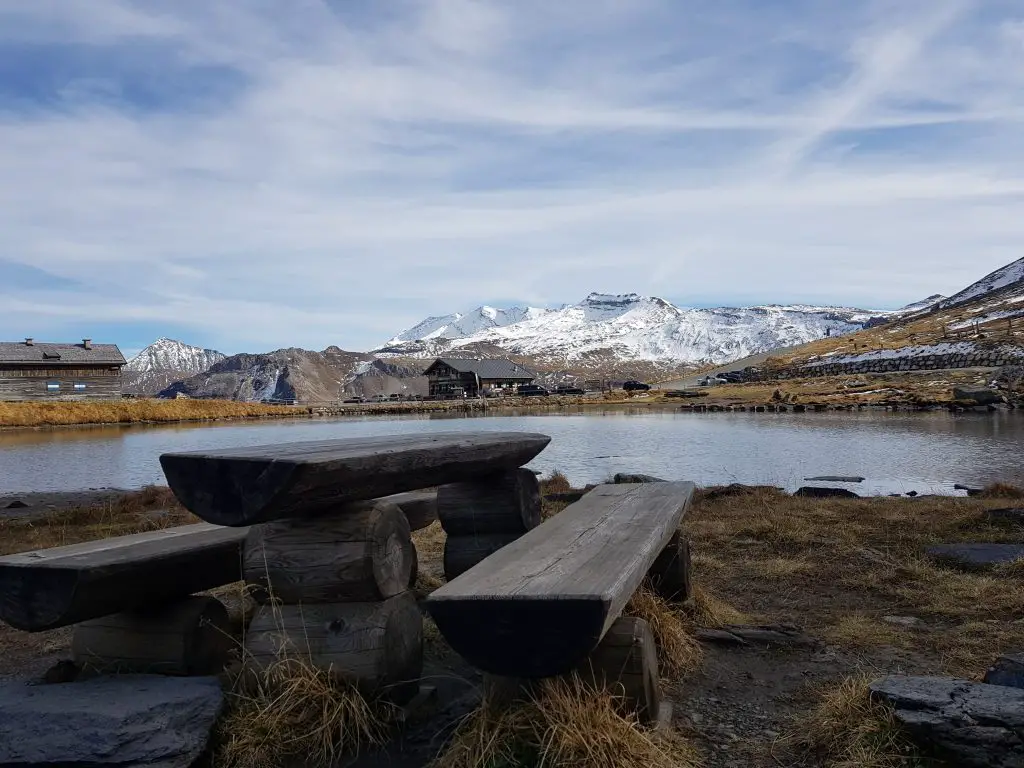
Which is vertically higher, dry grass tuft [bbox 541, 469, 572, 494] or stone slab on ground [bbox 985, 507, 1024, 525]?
stone slab on ground [bbox 985, 507, 1024, 525]

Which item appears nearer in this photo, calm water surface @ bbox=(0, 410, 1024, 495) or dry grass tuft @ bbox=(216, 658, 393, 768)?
dry grass tuft @ bbox=(216, 658, 393, 768)

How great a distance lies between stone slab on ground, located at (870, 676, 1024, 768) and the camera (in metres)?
3.12

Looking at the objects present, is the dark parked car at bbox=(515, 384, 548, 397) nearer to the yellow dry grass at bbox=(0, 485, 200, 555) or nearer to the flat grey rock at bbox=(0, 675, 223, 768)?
the yellow dry grass at bbox=(0, 485, 200, 555)

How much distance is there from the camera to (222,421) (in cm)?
5897

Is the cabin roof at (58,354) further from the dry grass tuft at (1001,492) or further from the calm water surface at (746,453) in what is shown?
the dry grass tuft at (1001,492)

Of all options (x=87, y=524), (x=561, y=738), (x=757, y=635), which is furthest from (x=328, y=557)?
(x=87, y=524)

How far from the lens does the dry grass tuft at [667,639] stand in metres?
4.73

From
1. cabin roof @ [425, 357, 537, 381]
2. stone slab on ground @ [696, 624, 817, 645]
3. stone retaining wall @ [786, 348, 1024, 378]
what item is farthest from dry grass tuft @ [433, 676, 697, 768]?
cabin roof @ [425, 357, 537, 381]

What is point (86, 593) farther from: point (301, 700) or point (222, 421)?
point (222, 421)

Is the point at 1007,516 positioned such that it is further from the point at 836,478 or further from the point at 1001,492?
the point at 836,478

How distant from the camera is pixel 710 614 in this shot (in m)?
5.77

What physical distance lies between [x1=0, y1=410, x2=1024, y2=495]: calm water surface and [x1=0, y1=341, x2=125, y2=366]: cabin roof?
26862 mm

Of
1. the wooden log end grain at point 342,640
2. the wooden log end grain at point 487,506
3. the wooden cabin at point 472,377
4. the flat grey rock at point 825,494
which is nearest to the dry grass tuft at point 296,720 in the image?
the wooden log end grain at point 342,640

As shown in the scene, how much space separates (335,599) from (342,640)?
0.23 meters
